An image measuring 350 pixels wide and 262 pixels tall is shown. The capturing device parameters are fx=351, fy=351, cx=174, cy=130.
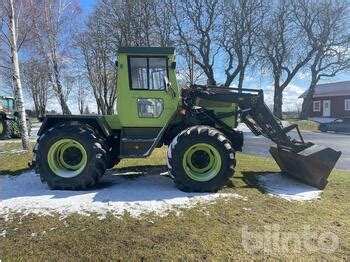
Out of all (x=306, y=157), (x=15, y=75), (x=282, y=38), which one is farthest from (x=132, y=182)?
(x=282, y=38)

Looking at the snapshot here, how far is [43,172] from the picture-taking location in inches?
267

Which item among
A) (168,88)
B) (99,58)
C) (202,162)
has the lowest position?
(202,162)

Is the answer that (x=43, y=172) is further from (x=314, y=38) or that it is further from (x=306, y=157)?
(x=314, y=38)

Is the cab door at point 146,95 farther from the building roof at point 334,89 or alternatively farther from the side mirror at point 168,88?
the building roof at point 334,89

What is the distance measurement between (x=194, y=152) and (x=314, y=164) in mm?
2451

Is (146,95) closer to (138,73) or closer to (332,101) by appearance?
(138,73)

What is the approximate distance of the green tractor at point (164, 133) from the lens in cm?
661

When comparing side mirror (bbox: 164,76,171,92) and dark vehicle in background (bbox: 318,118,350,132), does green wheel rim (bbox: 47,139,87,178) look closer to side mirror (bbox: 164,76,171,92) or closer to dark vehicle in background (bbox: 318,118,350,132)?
side mirror (bbox: 164,76,171,92)

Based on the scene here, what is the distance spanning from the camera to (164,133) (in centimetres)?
738

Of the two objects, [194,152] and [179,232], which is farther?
[194,152]

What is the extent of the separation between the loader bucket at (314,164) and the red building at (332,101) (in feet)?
124

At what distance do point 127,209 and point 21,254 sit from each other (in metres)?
1.69

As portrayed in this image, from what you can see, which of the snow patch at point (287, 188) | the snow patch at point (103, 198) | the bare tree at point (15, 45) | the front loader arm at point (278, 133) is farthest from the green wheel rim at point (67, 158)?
the bare tree at point (15, 45)

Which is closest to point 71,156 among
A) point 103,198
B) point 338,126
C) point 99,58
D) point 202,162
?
point 103,198
